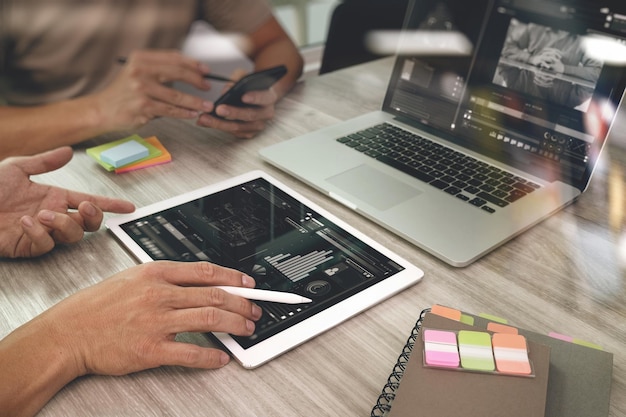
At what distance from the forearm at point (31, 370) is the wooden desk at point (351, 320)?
0.02 meters

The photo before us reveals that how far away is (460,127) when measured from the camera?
1.09 meters

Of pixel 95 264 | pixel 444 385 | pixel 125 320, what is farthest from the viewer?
pixel 95 264

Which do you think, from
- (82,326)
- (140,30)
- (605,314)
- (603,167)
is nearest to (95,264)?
(82,326)

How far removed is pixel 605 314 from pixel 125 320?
599mm

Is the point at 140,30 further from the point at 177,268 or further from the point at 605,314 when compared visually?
the point at 605,314

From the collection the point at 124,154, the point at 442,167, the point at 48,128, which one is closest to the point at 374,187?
the point at 442,167

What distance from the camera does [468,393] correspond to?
53 centimetres

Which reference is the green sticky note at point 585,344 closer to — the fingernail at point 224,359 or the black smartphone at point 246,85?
the fingernail at point 224,359

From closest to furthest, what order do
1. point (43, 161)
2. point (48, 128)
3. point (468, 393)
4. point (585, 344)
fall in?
point (468, 393) < point (585, 344) < point (43, 161) < point (48, 128)

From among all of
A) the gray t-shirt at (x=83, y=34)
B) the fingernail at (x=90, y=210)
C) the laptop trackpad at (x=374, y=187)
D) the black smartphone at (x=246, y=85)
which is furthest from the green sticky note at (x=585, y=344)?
the gray t-shirt at (x=83, y=34)

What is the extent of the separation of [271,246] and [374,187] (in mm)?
239

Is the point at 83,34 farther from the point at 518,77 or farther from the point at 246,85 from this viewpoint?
the point at 518,77

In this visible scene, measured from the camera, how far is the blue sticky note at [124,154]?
1.03 meters

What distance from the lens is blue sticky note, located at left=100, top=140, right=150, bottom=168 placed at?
103 cm
